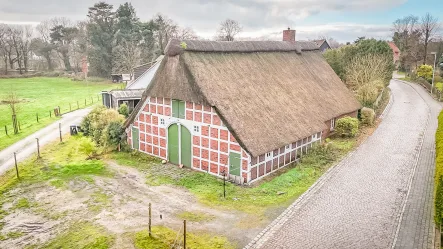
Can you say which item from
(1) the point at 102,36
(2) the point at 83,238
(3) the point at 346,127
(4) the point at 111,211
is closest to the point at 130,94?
(4) the point at 111,211

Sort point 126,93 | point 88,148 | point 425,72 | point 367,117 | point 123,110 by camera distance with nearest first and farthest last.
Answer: point 88,148
point 367,117
point 123,110
point 126,93
point 425,72

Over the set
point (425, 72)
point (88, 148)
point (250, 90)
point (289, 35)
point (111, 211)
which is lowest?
point (111, 211)

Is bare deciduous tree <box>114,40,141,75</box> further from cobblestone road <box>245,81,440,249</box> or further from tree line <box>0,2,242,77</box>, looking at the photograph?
cobblestone road <box>245,81,440,249</box>

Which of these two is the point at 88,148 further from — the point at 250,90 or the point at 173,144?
the point at 250,90

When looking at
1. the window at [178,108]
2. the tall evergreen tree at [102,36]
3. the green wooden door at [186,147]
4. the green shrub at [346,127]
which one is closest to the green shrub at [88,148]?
the green wooden door at [186,147]

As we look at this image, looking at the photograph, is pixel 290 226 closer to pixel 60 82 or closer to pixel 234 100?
pixel 234 100
